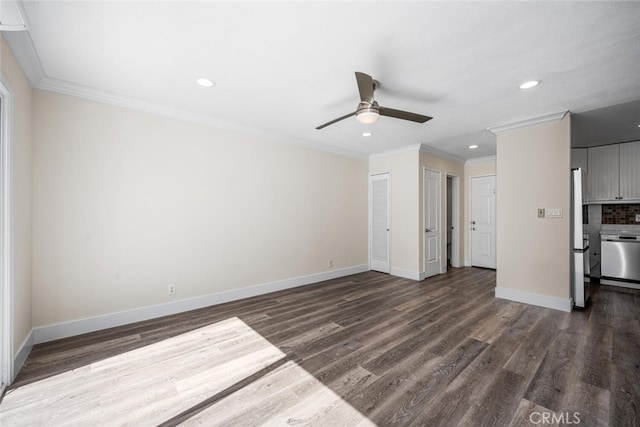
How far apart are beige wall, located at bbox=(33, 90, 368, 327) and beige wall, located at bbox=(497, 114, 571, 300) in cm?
305

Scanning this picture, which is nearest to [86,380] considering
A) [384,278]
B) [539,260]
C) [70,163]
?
[70,163]

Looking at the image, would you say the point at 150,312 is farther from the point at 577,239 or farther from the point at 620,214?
the point at 620,214

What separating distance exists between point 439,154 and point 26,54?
5.87 m

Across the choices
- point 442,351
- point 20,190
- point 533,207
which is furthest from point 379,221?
point 20,190

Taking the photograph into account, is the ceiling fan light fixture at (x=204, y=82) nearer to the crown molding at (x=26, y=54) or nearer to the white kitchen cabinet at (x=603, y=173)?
the crown molding at (x=26, y=54)

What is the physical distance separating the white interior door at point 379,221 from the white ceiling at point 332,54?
230cm

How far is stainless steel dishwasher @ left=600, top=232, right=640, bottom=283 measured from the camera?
4324mm

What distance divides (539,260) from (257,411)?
394cm

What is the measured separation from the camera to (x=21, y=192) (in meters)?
2.23

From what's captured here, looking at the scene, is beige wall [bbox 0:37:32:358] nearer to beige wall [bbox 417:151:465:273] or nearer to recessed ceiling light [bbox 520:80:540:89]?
recessed ceiling light [bbox 520:80:540:89]

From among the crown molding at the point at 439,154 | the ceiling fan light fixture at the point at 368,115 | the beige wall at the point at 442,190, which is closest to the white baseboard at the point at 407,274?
the beige wall at the point at 442,190

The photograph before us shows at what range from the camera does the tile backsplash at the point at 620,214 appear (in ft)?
15.5

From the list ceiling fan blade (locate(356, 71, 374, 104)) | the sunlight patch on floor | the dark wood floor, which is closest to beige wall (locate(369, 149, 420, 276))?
the dark wood floor

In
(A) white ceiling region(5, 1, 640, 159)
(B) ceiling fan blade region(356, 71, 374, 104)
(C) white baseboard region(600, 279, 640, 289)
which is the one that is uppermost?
(A) white ceiling region(5, 1, 640, 159)
